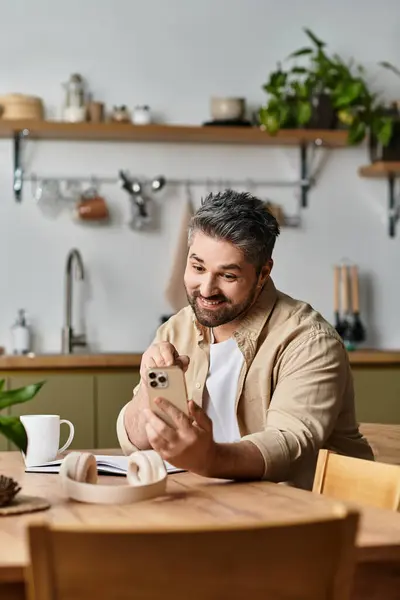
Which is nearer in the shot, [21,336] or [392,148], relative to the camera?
[21,336]

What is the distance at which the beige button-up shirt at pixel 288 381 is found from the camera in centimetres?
230

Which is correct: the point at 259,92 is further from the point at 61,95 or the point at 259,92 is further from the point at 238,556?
the point at 238,556

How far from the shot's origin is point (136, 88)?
4961 millimetres

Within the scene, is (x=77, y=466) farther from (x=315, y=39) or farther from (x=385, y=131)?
(x=315, y=39)

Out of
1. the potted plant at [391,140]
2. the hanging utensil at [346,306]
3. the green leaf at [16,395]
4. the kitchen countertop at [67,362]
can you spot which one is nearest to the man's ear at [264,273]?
the green leaf at [16,395]

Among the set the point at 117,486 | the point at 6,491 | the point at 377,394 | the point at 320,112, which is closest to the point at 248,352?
the point at 117,486

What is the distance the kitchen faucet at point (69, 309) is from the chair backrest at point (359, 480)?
268 cm

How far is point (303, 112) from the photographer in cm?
486

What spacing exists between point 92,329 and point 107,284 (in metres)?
0.22

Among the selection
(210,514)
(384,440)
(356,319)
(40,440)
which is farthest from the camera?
(356,319)

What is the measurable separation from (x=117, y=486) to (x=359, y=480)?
1.75ft

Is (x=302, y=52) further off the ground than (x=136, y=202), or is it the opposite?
(x=302, y=52)

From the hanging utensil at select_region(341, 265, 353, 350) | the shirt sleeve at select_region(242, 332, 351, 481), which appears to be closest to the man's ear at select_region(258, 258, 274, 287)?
the shirt sleeve at select_region(242, 332, 351, 481)

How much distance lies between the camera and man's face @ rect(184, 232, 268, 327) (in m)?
2.56
